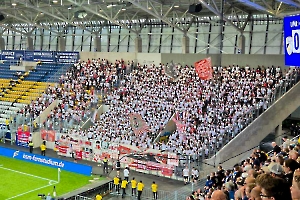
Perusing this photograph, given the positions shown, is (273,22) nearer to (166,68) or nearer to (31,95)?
(166,68)

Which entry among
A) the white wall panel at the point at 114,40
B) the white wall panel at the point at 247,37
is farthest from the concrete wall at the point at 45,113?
the white wall panel at the point at 247,37

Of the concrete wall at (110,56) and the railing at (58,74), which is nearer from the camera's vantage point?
the concrete wall at (110,56)

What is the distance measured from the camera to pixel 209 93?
27.6 m

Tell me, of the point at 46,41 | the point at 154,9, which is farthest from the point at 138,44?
the point at 46,41

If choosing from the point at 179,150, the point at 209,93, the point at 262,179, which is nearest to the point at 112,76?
the point at 209,93

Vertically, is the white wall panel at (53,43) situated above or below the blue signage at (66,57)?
above

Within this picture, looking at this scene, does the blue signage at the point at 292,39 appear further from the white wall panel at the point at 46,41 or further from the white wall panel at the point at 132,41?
the white wall panel at the point at 46,41

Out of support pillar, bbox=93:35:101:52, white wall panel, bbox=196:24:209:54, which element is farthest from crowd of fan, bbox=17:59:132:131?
white wall panel, bbox=196:24:209:54

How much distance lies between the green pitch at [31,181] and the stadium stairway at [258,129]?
8124 mm

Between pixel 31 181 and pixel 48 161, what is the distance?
313 cm

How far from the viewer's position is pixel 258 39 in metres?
38.8

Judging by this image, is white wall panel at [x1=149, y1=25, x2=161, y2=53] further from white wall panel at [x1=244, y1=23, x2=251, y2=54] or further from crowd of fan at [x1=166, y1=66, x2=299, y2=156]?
crowd of fan at [x1=166, y1=66, x2=299, y2=156]

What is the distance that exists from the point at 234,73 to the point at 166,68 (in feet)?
21.0

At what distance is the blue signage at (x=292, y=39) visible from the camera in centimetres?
1030
